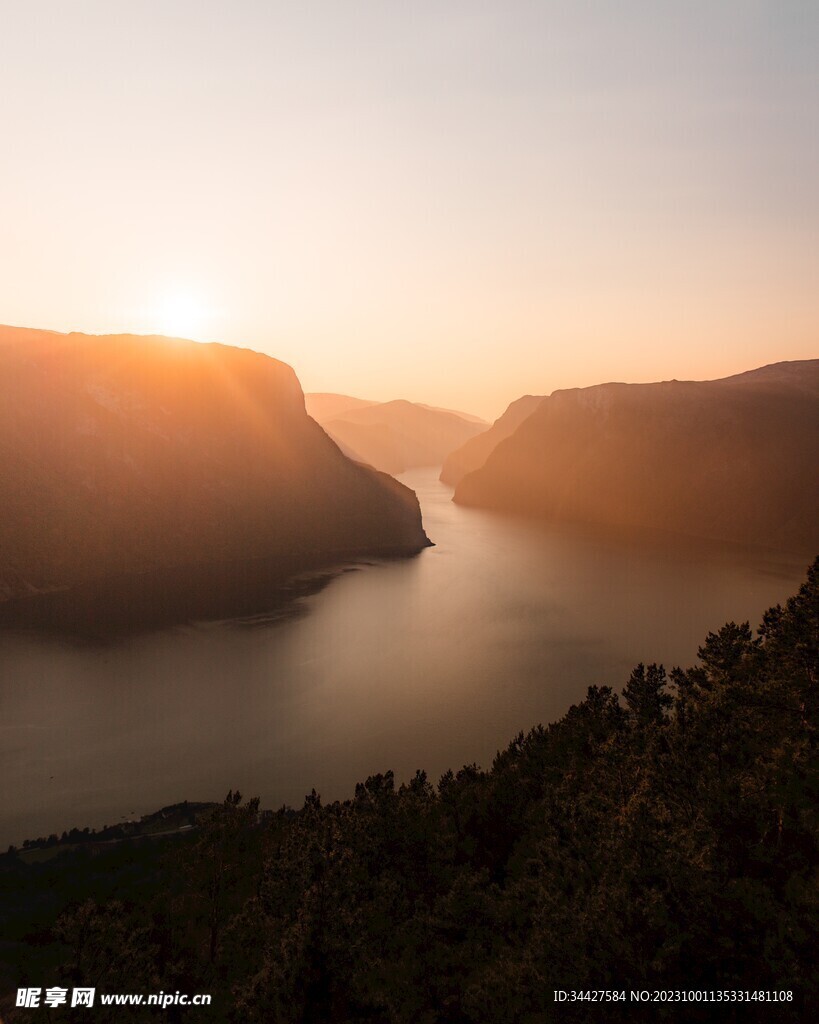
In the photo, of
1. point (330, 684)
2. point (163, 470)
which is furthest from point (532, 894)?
point (163, 470)

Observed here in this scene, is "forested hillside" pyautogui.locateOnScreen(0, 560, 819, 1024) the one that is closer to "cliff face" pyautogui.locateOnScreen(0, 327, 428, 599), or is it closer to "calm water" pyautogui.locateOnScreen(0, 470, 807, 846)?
"calm water" pyautogui.locateOnScreen(0, 470, 807, 846)

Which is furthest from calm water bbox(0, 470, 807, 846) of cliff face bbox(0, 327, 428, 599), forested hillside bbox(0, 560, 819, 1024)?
cliff face bbox(0, 327, 428, 599)

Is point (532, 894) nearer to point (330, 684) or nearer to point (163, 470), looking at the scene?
point (330, 684)

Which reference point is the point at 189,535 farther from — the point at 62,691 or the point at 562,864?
the point at 562,864

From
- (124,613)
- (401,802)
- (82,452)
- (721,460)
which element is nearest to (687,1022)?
(401,802)

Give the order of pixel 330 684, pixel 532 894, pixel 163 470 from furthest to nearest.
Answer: pixel 163 470
pixel 330 684
pixel 532 894

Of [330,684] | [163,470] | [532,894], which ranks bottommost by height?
[330,684]
